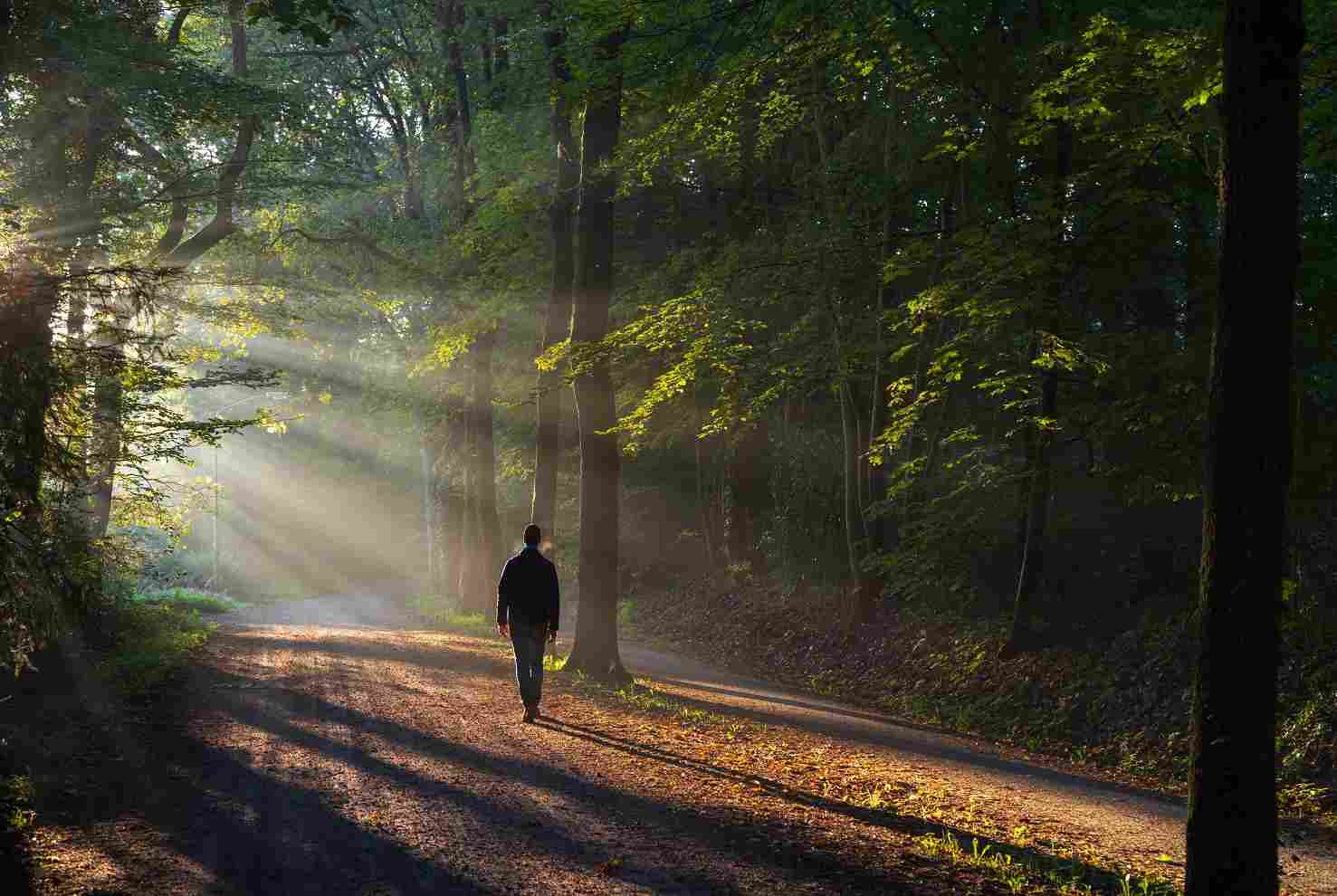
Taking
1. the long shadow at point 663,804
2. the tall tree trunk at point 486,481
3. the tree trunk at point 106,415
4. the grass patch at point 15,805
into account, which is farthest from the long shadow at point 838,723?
the tall tree trunk at point 486,481

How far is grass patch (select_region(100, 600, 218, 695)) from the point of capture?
12578 mm

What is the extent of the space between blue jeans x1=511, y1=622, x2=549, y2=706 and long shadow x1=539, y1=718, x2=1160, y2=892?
44cm

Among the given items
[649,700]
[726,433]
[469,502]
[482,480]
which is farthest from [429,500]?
[649,700]

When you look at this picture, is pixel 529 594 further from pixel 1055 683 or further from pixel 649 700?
pixel 1055 683

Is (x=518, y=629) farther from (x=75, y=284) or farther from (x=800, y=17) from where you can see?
(x=800, y=17)

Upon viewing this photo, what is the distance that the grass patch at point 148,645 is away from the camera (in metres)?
12.6

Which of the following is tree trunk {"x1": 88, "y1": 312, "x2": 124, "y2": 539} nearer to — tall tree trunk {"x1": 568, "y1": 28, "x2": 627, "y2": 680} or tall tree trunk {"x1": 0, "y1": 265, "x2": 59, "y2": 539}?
tall tree trunk {"x1": 0, "y1": 265, "x2": 59, "y2": 539}

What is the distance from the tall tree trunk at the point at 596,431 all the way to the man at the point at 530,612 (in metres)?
3.64

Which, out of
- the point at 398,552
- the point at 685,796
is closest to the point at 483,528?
the point at 685,796

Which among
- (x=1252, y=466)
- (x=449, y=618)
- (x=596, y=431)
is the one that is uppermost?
(x=596, y=431)

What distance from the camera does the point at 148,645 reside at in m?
15.3

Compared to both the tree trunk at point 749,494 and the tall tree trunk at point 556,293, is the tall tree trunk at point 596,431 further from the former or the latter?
the tree trunk at point 749,494

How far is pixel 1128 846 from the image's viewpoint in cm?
769

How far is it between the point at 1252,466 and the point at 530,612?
7.58 m
